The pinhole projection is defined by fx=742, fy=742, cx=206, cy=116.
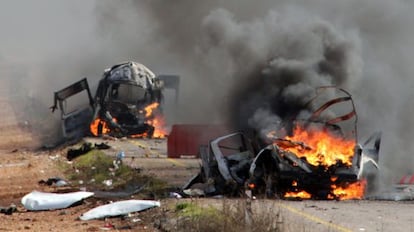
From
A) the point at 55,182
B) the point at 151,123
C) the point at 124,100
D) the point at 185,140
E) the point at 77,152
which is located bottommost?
the point at 55,182

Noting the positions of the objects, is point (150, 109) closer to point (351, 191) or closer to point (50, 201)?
point (50, 201)

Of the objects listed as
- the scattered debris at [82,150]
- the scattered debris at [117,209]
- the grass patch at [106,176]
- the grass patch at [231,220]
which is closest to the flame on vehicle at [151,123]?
the scattered debris at [82,150]

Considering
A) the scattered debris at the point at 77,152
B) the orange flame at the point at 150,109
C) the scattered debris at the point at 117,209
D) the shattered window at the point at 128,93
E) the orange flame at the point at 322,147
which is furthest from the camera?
the orange flame at the point at 150,109

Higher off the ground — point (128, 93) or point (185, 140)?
point (128, 93)

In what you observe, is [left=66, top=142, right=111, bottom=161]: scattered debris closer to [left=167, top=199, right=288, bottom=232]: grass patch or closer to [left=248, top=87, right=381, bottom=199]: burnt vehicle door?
[left=248, top=87, right=381, bottom=199]: burnt vehicle door

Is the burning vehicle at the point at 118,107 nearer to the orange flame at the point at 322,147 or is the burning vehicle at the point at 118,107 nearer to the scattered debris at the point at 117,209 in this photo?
the orange flame at the point at 322,147

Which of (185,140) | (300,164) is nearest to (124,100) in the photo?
(185,140)

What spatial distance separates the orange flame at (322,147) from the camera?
13609 millimetres

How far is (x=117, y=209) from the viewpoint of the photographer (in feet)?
38.8

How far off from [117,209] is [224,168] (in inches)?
107

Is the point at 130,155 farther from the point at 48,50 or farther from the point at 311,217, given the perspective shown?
the point at 48,50

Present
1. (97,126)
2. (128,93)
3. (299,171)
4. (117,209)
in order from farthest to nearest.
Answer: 1. (128,93)
2. (97,126)
3. (299,171)
4. (117,209)

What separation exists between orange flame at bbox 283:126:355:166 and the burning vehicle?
44.4ft

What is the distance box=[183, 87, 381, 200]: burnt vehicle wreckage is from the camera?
13211 millimetres
